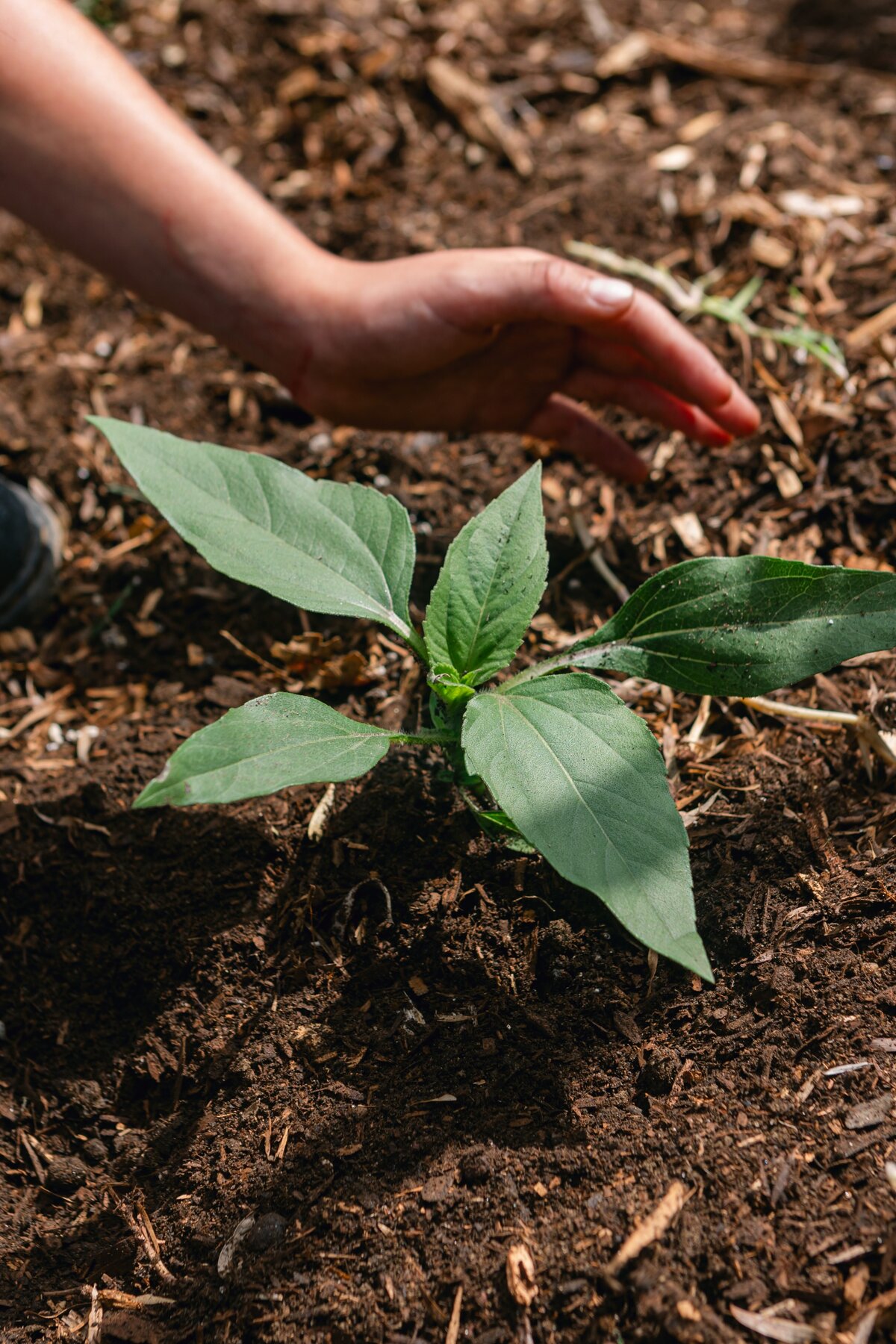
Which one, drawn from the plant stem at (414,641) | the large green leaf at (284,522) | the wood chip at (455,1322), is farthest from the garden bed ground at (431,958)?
the large green leaf at (284,522)

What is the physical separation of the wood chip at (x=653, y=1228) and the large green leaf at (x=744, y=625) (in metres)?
0.74

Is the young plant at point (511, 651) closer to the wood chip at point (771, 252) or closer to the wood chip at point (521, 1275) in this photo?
the wood chip at point (521, 1275)

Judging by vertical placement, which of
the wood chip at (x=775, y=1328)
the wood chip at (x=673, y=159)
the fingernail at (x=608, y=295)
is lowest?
the wood chip at (x=775, y=1328)

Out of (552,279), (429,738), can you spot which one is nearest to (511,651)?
(429,738)

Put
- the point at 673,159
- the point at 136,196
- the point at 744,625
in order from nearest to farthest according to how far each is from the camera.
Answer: the point at 744,625 → the point at 136,196 → the point at 673,159

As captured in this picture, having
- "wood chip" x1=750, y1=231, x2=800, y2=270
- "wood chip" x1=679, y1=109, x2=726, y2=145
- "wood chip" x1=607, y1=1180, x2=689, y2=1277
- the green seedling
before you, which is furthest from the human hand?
"wood chip" x1=607, y1=1180, x2=689, y2=1277

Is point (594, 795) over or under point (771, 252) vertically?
over

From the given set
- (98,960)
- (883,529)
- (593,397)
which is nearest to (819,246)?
(593,397)

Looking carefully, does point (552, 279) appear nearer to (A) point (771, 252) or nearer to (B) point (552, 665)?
(B) point (552, 665)

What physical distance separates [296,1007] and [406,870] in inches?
11.7

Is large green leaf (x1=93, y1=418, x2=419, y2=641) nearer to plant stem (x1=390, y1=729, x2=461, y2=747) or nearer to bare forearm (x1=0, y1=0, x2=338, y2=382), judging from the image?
plant stem (x1=390, y1=729, x2=461, y2=747)

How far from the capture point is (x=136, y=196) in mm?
2279

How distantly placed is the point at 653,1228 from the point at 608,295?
1741 mm

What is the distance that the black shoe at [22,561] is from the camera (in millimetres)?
2451
